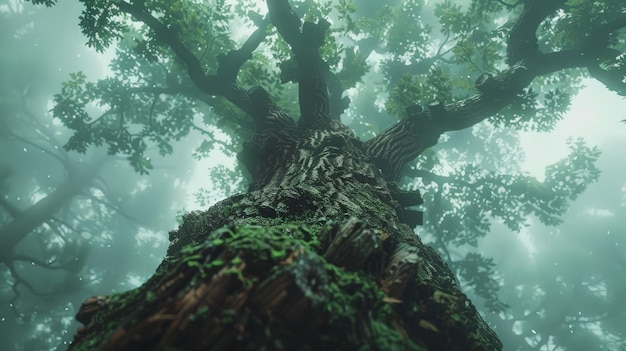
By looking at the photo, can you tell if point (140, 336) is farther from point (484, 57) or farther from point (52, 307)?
point (52, 307)

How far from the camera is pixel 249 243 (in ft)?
5.41

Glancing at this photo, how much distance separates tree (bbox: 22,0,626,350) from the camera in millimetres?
1381

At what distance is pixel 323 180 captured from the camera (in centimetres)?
391

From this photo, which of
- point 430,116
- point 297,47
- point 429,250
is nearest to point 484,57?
point 430,116

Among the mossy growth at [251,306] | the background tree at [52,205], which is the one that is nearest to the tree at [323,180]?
the mossy growth at [251,306]

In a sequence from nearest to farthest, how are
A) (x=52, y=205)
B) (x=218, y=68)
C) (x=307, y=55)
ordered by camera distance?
(x=307, y=55), (x=218, y=68), (x=52, y=205)

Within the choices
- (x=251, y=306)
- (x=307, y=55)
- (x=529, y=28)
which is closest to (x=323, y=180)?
(x=251, y=306)

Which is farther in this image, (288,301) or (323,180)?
(323,180)

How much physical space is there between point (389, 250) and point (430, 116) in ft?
16.7

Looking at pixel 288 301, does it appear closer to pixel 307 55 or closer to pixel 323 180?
pixel 323 180

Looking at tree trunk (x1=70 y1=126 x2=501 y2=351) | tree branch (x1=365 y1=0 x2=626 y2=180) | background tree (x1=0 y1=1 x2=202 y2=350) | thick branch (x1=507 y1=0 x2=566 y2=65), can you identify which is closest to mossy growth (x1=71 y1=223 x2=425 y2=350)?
tree trunk (x1=70 y1=126 x2=501 y2=351)

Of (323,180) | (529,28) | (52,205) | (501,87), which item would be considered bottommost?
(323,180)

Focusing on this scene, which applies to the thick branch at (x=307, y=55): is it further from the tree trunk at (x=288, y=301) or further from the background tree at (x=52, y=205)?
the background tree at (x=52, y=205)

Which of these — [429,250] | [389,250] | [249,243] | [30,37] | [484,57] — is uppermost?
[30,37]
